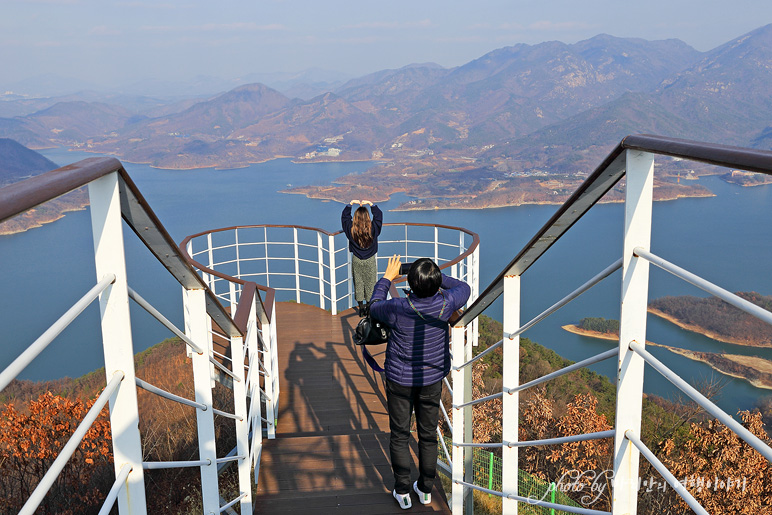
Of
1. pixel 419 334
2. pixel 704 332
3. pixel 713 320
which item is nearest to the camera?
pixel 419 334

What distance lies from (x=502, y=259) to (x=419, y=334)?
4752 centimetres

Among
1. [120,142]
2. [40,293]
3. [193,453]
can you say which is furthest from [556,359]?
[120,142]

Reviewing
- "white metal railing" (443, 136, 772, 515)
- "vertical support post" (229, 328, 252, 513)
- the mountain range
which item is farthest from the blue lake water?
the mountain range

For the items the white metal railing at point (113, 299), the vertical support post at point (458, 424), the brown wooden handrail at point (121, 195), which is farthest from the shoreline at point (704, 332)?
the white metal railing at point (113, 299)

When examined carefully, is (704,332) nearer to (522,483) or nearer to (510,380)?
(522,483)

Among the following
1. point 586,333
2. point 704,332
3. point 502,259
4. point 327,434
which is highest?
point 327,434

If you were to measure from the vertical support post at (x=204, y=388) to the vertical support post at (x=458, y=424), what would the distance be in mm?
853

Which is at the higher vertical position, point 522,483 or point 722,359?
point 522,483

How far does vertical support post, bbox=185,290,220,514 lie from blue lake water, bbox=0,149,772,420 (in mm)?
20445

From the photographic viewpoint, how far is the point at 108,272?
0.88 meters

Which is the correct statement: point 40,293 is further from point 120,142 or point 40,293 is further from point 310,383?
point 120,142

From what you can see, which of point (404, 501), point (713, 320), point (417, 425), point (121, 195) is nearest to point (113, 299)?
point (121, 195)

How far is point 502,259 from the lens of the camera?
48625mm

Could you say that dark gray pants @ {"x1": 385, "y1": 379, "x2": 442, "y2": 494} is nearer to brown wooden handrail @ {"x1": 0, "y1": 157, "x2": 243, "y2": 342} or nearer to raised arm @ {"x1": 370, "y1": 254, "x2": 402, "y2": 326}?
raised arm @ {"x1": 370, "y1": 254, "x2": 402, "y2": 326}
